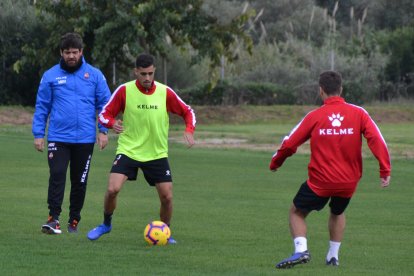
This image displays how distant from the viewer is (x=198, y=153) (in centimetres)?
2777

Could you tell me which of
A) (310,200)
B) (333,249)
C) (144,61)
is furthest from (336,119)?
(144,61)

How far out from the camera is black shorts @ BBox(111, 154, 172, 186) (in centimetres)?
1108

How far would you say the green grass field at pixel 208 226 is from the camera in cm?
970

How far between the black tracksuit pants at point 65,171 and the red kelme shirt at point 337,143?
316cm

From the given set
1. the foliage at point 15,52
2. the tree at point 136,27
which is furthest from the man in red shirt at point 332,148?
the foliage at point 15,52

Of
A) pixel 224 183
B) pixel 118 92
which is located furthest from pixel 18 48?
pixel 118 92

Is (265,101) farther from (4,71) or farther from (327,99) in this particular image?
(327,99)

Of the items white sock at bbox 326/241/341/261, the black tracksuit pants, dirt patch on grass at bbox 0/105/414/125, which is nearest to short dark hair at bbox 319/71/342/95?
white sock at bbox 326/241/341/261

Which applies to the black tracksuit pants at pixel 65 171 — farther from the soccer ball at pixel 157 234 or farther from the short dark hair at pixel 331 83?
the short dark hair at pixel 331 83

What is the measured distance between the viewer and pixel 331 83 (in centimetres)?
940

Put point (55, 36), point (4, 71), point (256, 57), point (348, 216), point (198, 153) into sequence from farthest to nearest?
point (256, 57)
point (4, 71)
point (55, 36)
point (198, 153)
point (348, 216)

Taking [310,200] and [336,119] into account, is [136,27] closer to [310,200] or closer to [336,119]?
[310,200]

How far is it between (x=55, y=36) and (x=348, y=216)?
97.2 ft

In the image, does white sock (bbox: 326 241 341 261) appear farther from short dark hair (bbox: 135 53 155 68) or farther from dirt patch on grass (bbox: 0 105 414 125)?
dirt patch on grass (bbox: 0 105 414 125)
